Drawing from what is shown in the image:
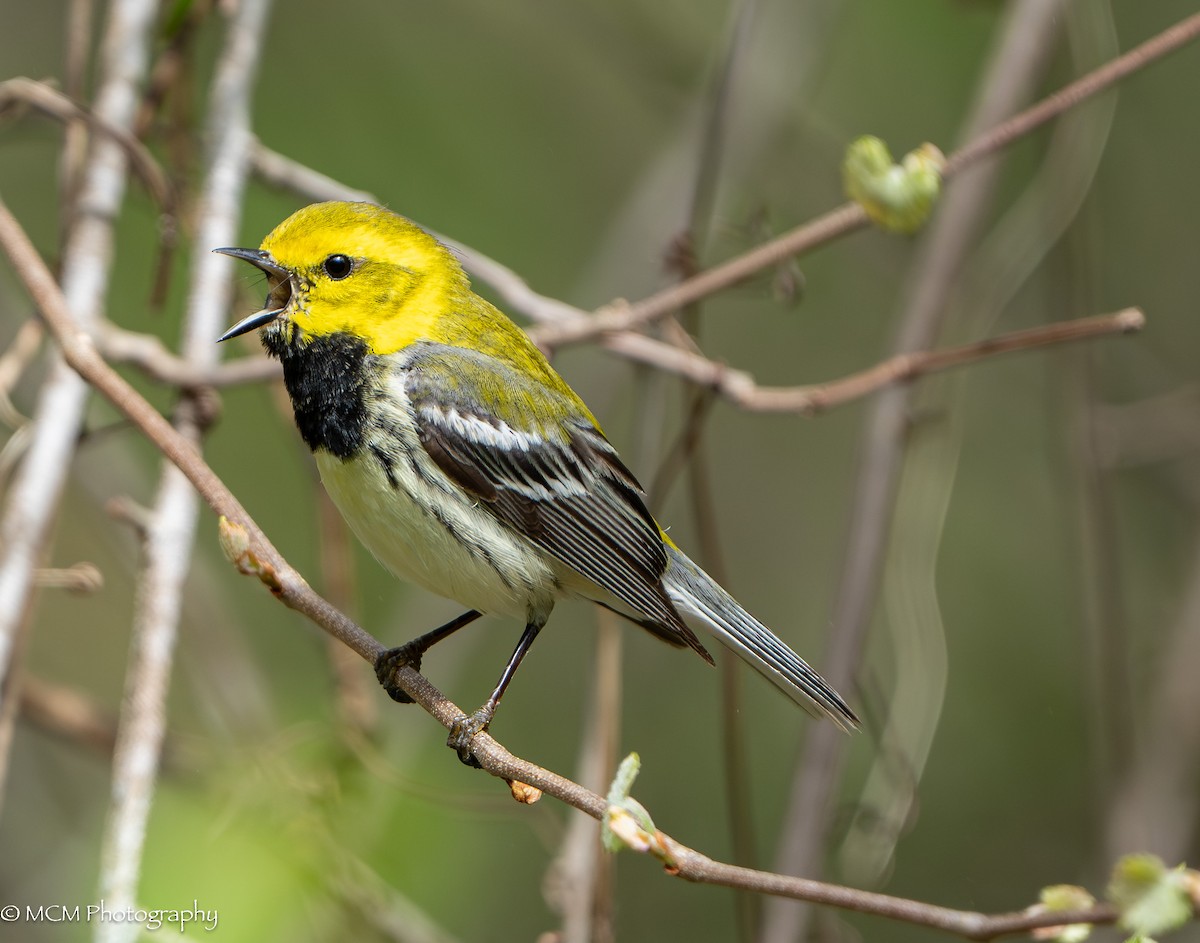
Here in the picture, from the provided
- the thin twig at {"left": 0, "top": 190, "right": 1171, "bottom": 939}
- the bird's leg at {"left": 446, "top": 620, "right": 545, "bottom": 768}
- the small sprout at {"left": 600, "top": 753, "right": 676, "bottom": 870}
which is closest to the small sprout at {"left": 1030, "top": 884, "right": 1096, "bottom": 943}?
the thin twig at {"left": 0, "top": 190, "right": 1171, "bottom": 939}

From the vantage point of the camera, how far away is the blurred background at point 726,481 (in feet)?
11.5

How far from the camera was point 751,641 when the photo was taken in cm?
275

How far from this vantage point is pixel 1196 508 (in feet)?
15.5

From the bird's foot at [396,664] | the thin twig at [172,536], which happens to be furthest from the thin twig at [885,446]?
the thin twig at [172,536]

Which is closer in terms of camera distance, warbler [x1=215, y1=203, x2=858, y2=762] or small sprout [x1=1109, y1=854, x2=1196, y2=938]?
small sprout [x1=1109, y1=854, x2=1196, y2=938]

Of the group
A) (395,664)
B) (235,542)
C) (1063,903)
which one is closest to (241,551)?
(235,542)

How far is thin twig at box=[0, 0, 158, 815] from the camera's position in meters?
2.40

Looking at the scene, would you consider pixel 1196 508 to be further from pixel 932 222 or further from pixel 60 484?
pixel 60 484

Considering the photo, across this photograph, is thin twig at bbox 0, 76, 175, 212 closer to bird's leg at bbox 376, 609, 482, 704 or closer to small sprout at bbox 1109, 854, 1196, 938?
bird's leg at bbox 376, 609, 482, 704

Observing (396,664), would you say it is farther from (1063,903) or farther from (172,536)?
(1063,903)

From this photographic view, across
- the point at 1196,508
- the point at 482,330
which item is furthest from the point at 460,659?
the point at 1196,508

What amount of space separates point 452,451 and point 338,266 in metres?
0.47

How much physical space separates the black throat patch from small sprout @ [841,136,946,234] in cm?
101

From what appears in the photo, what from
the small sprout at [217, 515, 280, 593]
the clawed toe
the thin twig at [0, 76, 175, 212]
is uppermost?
the thin twig at [0, 76, 175, 212]
